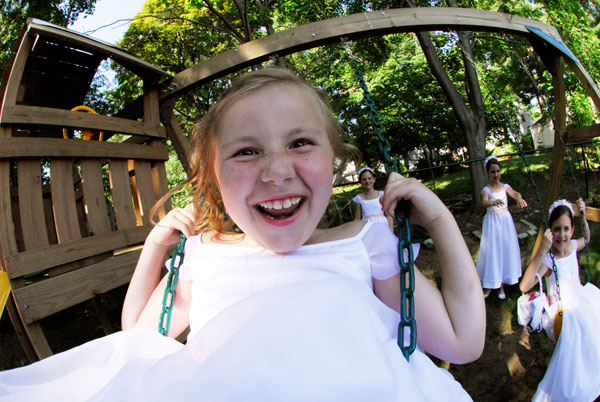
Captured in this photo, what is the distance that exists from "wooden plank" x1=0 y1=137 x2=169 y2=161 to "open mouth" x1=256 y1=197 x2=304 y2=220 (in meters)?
1.98

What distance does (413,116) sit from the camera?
14164 mm

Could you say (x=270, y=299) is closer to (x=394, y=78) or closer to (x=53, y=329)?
(x=53, y=329)

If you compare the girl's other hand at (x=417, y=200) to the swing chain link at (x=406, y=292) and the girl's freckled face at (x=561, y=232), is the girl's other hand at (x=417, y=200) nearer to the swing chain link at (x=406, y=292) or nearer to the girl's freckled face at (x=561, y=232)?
the swing chain link at (x=406, y=292)

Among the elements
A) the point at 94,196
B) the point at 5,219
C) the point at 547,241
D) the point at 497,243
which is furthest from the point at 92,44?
the point at 497,243

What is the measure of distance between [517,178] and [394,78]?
18.3ft

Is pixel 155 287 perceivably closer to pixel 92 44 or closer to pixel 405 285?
pixel 405 285

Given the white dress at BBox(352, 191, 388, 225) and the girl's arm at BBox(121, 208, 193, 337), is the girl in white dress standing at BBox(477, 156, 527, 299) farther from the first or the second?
the girl's arm at BBox(121, 208, 193, 337)

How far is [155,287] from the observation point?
5.45 ft

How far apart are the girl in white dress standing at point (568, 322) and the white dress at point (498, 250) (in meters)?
1.74

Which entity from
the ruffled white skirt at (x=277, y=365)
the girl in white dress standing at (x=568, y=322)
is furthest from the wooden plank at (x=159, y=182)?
the girl in white dress standing at (x=568, y=322)

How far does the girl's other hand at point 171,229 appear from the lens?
1601 millimetres

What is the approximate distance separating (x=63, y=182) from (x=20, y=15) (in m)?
5.31

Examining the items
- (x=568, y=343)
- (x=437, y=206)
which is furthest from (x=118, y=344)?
(x=568, y=343)

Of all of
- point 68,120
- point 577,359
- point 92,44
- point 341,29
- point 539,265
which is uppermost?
point 92,44
